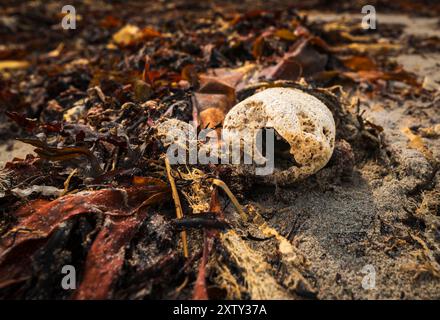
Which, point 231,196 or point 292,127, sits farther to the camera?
point 292,127

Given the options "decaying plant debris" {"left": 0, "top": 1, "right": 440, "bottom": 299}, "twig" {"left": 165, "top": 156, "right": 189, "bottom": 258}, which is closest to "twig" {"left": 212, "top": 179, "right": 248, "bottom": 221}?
"decaying plant debris" {"left": 0, "top": 1, "right": 440, "bottom": 299}

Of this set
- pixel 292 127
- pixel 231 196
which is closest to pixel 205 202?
pixel 231 196

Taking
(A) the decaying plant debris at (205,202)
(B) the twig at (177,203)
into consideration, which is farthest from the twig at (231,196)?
(B) the twig at (177,203)

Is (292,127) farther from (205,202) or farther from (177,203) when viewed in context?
(177,203)

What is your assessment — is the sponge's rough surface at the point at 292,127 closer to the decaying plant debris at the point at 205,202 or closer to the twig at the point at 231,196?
the decaying plant debris at the point at 205,202

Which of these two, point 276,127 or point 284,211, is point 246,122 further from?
point 284,211

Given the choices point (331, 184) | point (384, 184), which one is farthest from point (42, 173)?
point (384, 184)

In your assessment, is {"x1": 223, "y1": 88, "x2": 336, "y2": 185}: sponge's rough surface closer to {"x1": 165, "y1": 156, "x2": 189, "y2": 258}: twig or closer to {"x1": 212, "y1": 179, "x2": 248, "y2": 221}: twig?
{"x1": 212, "y1": 179, "x2": 248, "y2": 221}: twig

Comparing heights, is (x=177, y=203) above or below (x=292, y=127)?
below
